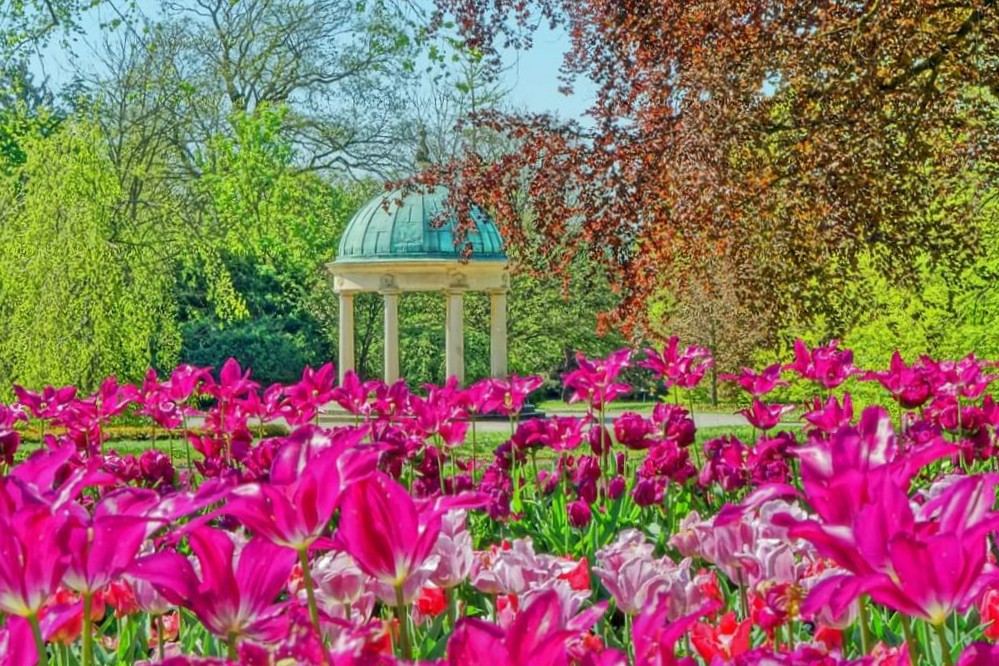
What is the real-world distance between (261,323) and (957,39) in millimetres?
22004

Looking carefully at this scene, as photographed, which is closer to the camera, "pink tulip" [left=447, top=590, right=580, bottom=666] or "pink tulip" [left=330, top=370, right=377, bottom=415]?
"pink tulip" [left=447, top=590, right=580, bottom=666]

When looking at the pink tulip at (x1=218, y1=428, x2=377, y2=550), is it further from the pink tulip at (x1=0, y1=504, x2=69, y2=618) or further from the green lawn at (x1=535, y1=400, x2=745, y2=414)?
the green lawn at (x1=535, y1=400, x2=745, y2=414)

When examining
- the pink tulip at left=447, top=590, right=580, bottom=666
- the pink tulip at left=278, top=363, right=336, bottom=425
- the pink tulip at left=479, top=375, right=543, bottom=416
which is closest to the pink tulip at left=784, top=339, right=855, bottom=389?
the pink tulip at left=479, top=375, right=543, bottom=416

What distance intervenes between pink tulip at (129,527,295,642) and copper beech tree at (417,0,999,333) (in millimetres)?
8329

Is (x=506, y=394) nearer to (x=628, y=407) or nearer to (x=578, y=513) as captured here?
(x=578, y=513)

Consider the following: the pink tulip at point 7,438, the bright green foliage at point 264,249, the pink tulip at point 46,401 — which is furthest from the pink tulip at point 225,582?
the bright green foliage at point 264,249

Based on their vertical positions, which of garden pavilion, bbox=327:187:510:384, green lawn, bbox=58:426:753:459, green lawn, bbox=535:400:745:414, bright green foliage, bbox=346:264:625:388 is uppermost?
garden pavilion, bbox=327:187:510:384

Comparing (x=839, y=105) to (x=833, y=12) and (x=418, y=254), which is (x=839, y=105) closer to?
(x=833, y=12)

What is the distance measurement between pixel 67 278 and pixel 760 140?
34.5 ft

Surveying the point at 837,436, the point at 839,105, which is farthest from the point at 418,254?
the point at 837,436

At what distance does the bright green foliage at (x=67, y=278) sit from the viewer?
17.0 meters

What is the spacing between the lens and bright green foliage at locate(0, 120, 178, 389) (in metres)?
17.0

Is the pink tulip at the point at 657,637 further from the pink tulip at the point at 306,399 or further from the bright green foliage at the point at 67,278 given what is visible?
the bright green foliage at the point at 67,278

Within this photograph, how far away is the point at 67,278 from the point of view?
1745cm
